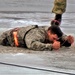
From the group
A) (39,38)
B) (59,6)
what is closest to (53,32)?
(39,38)

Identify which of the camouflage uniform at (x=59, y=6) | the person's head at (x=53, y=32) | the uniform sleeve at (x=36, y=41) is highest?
the camouflage uniform at (x=59, y=6)

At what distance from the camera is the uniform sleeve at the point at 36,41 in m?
7.48

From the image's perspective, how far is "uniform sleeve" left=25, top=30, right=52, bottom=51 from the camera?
7.48 metres

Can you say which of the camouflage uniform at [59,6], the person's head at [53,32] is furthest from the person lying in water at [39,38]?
the camouflage uniform at [59,6]

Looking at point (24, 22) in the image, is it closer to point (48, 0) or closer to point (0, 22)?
point (0, 22)

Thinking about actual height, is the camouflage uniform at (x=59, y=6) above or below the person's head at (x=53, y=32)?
above

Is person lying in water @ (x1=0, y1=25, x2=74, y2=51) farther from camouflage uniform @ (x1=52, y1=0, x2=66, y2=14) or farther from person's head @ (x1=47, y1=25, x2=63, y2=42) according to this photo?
camouflage uniform @ (x1=52, y1=0, x2=66, y2=14)

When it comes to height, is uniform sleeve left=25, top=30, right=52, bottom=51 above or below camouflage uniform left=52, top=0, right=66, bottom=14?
below

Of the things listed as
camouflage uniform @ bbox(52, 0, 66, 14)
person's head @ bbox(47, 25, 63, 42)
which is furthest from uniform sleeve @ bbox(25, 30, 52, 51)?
camouflage uniform @ bbox(52, 0, 66, 14)

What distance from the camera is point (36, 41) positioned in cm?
751

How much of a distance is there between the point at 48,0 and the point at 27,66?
13.3 metres

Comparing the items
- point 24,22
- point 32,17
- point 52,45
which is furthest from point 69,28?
point 52,45

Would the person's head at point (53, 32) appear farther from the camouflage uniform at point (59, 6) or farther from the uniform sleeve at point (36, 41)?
the camouflage uniform at point (59, 6)

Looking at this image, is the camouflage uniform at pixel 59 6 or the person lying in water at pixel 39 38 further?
the camouflage uniform at pixel 59 6
